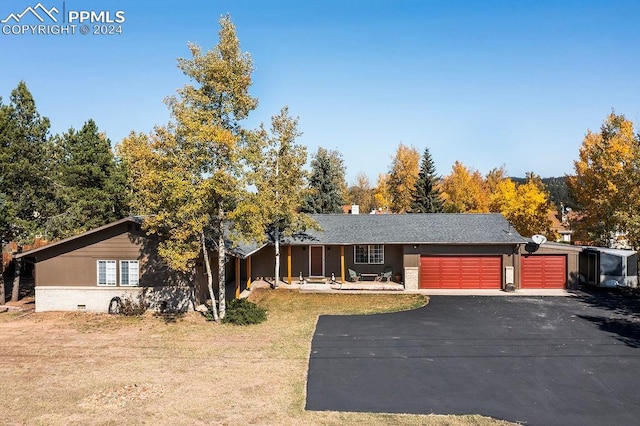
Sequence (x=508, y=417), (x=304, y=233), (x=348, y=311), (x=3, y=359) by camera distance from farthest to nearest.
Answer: (x=304, y=233) → (x=348, y=311) → (x=3, y=359) → (x=508, y=417)

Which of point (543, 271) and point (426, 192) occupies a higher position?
point (426, 192)

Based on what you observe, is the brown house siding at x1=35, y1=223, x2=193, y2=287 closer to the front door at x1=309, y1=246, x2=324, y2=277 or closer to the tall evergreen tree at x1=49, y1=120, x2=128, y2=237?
the tall evergreen tree at x1=49, y1=120, x2=128, y2=237

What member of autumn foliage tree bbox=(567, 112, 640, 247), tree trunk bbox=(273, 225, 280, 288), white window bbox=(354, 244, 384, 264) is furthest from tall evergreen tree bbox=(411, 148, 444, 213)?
tree trunk bbox=(273, 225, 280, 288)

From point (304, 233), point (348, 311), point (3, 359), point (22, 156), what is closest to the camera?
point (3, 359)

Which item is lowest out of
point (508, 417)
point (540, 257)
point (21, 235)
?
point (508, 417)

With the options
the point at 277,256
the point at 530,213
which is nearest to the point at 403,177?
the point at 530,213

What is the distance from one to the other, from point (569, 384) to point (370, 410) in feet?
19.3

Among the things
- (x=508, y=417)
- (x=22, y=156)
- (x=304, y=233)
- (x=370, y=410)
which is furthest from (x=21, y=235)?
(x=508, y=417)

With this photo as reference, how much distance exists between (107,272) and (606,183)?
104 feet

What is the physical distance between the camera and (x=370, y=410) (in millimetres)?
11172

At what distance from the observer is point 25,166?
76.5 ft

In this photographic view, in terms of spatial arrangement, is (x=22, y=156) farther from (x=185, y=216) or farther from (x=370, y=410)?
(x=370, y=410)

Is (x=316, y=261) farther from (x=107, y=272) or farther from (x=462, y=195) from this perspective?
(x=462, y=195)

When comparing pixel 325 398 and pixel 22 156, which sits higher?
pixel 22 156
